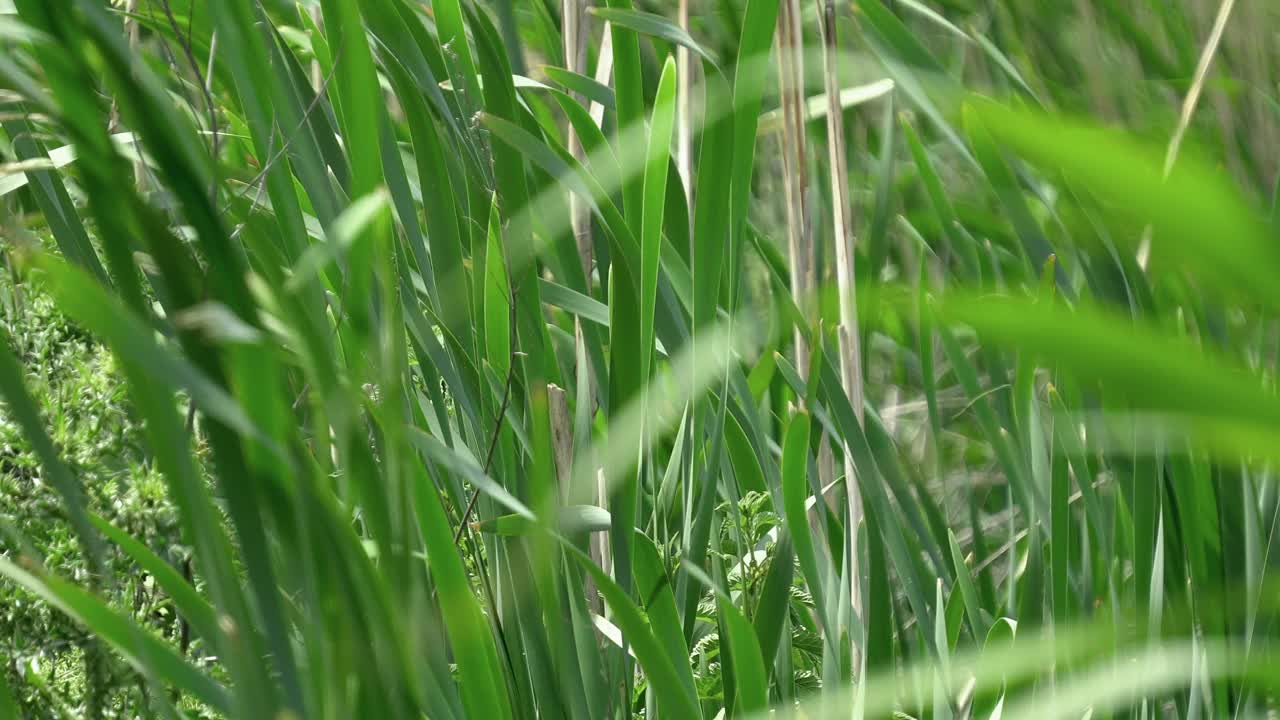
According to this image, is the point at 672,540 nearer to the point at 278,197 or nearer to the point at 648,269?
the point at 648,269

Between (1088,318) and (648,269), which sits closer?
(1088,318)

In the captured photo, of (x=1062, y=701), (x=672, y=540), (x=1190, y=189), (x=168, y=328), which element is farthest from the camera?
(x=672, y=540)

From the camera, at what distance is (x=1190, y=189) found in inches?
5.2

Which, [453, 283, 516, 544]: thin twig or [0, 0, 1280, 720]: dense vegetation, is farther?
[453, 283, 516, 544]: thin twig

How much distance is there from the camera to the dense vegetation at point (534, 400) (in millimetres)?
281

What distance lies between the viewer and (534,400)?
1.30 ft

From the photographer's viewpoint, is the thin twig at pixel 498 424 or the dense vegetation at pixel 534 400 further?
the thin twig at pixel 498 424

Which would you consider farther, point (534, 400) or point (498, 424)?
point (498, 424)

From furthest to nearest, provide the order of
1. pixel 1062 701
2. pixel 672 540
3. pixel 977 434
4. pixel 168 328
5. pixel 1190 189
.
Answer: pixel 977 434 < pixel 672 540 < pixel 168 328 < pixel 1062 701 < pixel 1190 189

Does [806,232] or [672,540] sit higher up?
[806,232]

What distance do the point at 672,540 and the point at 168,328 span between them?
0.31 meters

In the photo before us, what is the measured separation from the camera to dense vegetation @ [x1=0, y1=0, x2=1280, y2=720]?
0.92 feet

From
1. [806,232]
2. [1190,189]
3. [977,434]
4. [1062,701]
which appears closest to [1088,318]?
[1190,189]

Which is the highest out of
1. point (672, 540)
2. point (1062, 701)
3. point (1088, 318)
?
point (1088, 318)
